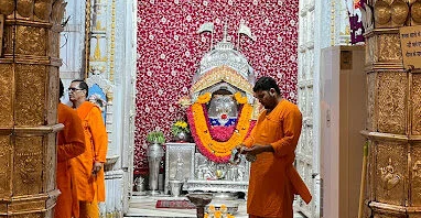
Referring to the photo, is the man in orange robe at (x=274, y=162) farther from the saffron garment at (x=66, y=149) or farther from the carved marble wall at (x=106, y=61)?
the carved marble wall at (x=106, y=61)

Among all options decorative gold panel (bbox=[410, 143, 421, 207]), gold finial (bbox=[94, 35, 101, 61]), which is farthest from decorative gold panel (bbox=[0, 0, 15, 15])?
gold finial (bbox=[94, 35, 101, 61])

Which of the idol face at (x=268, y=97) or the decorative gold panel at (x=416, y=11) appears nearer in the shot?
the decorative gold panel at (x=416, y=11)

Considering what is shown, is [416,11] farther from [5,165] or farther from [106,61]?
[106,61]

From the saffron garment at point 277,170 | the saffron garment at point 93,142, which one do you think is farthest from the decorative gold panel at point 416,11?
the saffron garment at point 93,142

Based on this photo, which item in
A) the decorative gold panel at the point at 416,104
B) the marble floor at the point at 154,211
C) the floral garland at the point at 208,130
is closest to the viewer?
the decorative gold panel at the point at 416,104

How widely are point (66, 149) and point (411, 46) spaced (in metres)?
2.41

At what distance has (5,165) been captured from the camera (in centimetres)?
282

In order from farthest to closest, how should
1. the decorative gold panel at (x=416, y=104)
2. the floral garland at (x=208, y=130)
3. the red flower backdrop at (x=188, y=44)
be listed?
the red flower backdrop at (x=188, y=44)
the floral garland at (x=208, y=130)
the decorative gold panel at (x=416, y=104)

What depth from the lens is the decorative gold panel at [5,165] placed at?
9.25 feet

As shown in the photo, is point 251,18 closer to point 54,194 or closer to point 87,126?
point 87,126

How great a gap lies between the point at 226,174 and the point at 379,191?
A: 22.2 feet

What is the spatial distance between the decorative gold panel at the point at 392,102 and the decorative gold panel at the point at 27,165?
1647 millimetres

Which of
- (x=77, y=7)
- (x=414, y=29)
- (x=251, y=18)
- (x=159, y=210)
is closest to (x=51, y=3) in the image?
(x=414, y=29)

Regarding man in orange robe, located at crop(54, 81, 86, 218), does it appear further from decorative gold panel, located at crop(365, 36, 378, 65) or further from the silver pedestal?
the silver pedestal
